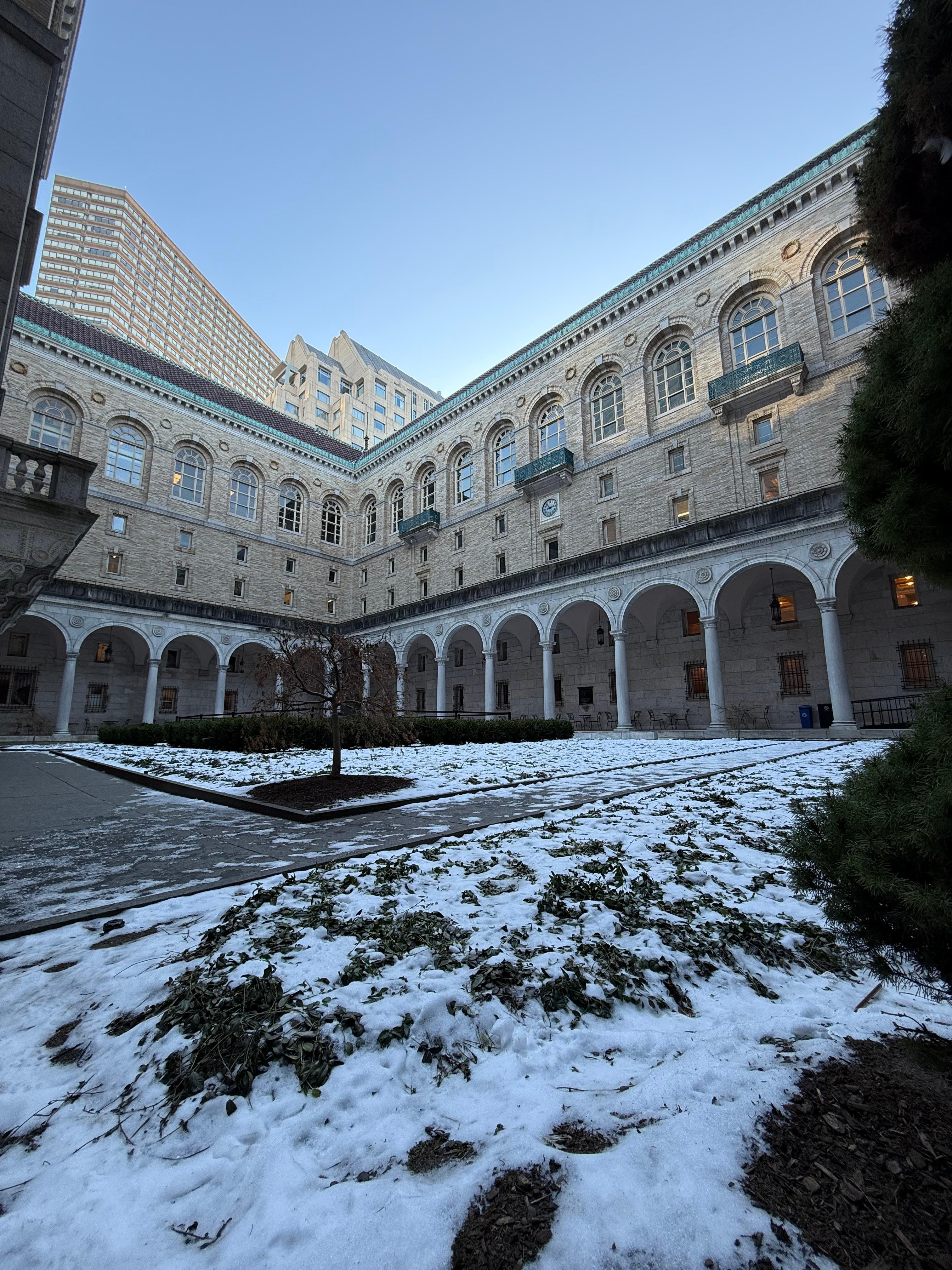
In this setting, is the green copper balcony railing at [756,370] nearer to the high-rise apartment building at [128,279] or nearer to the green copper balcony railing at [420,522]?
the green copper balcony railing at [420,522]

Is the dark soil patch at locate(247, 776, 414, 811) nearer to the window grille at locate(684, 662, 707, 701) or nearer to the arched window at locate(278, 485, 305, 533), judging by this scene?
the window grille at locate(684, 662, 707, 701)

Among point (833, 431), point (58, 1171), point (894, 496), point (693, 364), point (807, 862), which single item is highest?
point (693, 364)

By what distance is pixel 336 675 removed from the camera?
7.78m

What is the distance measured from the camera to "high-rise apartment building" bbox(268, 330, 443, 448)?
73562mm

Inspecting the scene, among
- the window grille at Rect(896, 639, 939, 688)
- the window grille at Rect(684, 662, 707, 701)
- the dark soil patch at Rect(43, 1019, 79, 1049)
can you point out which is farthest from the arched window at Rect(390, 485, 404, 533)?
the dark soil patch at Rect(43, 1019, 79, 1049)

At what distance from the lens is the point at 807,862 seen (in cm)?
227

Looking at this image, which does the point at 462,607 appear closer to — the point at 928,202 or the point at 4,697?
the point at 4,697

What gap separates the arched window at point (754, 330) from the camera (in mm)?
23984

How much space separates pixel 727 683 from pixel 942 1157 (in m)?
24.8

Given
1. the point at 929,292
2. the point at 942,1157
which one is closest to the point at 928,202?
the point at 929,292

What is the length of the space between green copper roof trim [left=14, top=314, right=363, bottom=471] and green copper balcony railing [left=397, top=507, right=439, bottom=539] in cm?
1059

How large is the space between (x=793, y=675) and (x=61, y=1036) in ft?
81.6

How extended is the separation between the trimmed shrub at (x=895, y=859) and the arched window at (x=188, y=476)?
130 feet

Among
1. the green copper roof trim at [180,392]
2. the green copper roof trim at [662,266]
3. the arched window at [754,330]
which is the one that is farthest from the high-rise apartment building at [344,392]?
the arched window at [754,330]
